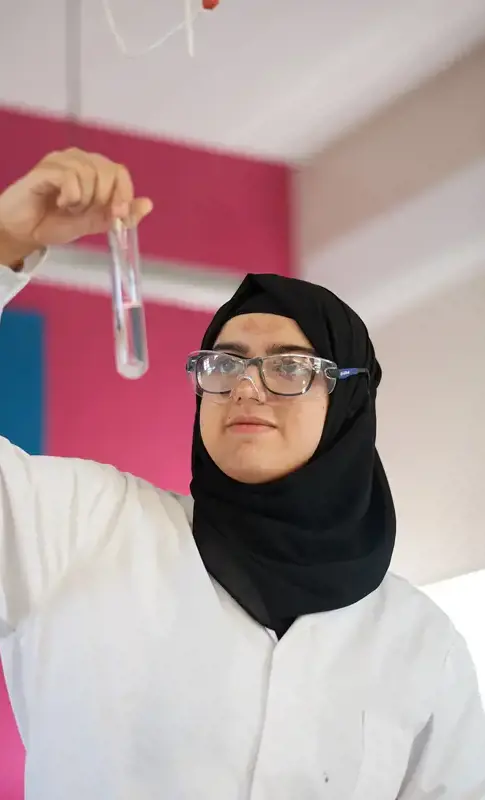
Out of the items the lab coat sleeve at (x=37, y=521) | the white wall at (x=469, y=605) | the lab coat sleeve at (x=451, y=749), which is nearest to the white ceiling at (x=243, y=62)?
the lab coat sleeve at (x=37, y=521)

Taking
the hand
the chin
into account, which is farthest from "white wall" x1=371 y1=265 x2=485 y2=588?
the hand

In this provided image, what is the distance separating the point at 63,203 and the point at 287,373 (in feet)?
1.34

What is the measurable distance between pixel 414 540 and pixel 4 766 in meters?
0.96

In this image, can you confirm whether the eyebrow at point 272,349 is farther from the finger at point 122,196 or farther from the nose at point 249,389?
the finger at point 122,196

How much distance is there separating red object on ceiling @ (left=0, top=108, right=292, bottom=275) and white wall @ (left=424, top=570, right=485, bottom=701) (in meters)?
0.98

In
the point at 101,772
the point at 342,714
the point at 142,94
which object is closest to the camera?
the point at 101,772

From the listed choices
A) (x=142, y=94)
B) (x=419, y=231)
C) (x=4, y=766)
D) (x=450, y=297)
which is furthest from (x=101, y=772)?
(x=142, y=94)

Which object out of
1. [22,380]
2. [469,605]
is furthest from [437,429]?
[22,380]

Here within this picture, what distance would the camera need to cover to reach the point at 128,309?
0.93 m

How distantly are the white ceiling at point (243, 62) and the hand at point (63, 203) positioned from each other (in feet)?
2.76

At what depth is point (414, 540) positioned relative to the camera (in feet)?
5.85

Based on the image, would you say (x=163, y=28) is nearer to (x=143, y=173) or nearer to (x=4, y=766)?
(x=143, y=173)

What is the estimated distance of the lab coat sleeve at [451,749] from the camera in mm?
1161

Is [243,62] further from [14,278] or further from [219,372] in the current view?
[14,278]
